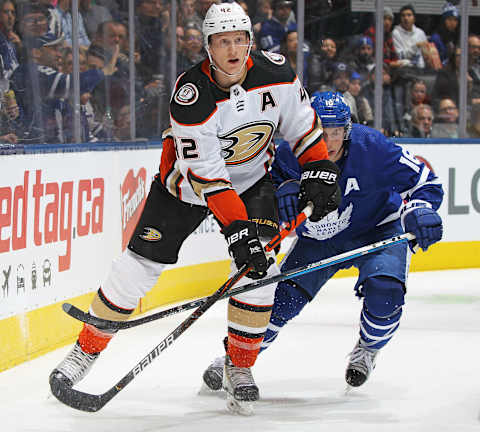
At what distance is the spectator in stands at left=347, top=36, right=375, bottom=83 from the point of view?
700cm

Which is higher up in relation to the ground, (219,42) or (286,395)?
(219,42)

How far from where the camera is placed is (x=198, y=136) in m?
2.89

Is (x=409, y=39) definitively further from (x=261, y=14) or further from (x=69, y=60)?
(x=69, y=60)

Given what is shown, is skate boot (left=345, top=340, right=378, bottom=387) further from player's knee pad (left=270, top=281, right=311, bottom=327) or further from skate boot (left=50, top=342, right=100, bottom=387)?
skate boot (left=50, top=342, right=100, bottom=387)

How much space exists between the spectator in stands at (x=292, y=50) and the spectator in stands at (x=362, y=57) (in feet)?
1.17

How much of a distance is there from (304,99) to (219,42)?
1.23ft

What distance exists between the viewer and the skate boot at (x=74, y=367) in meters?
3.18

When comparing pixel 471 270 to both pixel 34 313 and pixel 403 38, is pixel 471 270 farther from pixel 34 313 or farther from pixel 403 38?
pixel 34 313

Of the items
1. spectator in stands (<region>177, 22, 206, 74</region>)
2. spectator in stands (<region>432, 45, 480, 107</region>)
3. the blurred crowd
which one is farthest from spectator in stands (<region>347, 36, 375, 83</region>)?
spectator in stands (<region>177, 22, 206, 74</region>)

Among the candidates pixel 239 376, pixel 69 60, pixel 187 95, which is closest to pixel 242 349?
pixel 239 376

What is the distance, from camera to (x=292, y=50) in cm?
679

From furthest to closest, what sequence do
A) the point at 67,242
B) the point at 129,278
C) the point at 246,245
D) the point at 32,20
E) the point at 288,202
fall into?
the point at 32,20 < the point at 67,242 < the point at 288,202 < the point at 129,278 < the point at 246,245

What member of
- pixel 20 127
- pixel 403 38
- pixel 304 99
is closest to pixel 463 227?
pixel 403 38

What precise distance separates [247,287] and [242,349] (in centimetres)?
22
